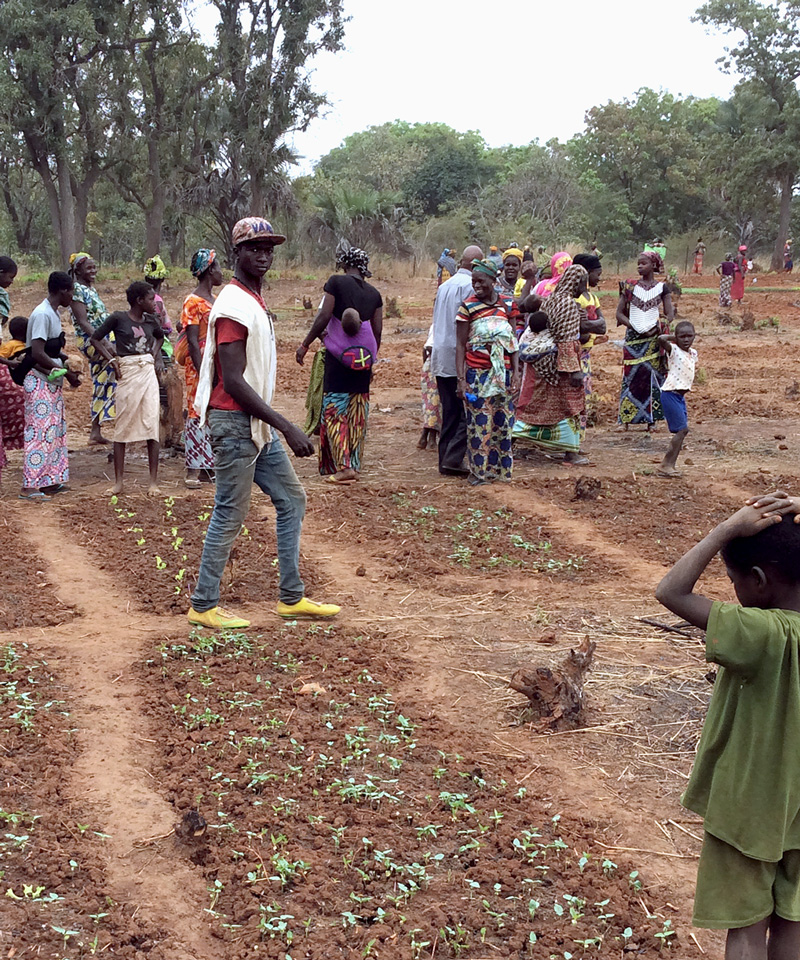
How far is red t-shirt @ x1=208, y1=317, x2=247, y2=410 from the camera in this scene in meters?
4.76

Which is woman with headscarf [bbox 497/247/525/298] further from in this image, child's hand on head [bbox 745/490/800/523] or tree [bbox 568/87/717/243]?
tree [bbox 568/87/717/243]

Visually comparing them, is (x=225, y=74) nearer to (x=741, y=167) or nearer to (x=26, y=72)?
(x=26, y=72)

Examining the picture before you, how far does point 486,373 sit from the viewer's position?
8.11 m

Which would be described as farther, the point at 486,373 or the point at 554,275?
the point at 554,275

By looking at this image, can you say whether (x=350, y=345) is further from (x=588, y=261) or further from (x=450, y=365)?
(x=588, y=261)

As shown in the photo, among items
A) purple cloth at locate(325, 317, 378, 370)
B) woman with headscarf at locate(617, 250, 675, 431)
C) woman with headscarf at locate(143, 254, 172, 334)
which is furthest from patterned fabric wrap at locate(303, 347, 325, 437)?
woman with headscarf at locate(617, 250, 675, 431)

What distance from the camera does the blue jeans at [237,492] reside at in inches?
193

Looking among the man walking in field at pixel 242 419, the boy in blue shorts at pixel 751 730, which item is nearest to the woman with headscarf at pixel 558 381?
the man walking in field at pixel 242 419

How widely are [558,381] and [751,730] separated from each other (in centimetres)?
705

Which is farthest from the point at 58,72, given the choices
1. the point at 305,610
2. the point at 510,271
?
the point at 305,610

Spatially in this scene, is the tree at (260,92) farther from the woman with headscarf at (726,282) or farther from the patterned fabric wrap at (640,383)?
the patterned fabric wrap at (640,383)

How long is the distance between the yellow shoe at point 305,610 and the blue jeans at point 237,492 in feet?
0.73

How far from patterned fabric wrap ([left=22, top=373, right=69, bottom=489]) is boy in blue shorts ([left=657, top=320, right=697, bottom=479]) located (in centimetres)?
479

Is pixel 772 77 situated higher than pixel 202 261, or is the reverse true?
pixel 772 77
